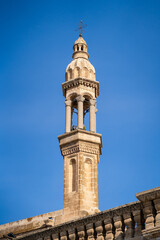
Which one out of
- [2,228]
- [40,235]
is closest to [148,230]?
[40,235]

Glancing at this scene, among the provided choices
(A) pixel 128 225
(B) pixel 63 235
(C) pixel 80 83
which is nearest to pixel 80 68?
(C) pixel 80 83

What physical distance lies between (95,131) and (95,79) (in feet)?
9.02

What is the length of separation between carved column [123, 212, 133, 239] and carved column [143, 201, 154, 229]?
0.51 meters

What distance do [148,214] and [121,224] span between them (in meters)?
0.81

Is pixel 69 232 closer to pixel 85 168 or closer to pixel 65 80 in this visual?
pixel 85 168

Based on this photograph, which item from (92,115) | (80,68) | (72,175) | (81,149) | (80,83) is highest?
(80,68)

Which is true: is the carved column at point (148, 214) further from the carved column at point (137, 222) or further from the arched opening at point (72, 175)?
the arched opening at point (72, 175)

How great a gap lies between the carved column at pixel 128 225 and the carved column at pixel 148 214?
0.51 meters

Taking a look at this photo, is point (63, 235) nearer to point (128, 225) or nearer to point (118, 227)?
point (118, 227)

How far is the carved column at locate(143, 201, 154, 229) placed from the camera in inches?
364

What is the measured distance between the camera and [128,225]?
981cm

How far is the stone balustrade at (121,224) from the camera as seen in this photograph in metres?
9.28

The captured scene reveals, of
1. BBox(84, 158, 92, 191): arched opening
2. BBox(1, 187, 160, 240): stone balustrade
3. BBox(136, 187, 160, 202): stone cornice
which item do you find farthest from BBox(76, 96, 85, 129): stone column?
BBox(136, 187, 160, 202): stone cornice

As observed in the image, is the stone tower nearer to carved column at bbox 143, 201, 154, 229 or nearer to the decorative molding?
the decorative molding
